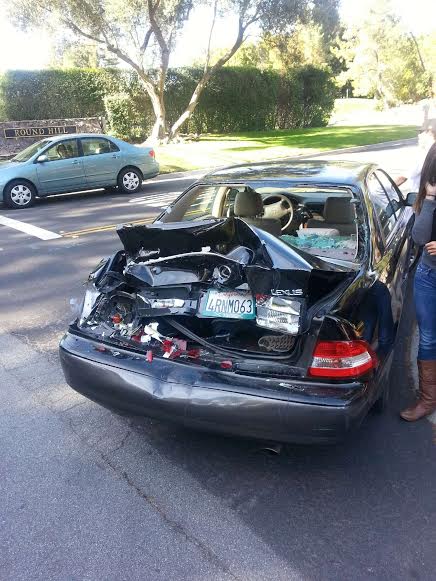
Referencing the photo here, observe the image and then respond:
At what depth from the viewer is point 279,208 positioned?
4.49 meters

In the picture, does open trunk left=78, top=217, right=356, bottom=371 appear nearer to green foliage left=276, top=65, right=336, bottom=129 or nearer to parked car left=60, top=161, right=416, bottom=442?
parked car left=60, top=161, right=416, bottom=442

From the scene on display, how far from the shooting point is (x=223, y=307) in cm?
277

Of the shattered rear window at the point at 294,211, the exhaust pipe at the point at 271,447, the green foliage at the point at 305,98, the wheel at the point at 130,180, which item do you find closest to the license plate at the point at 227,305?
the exhaust pipe at the point at 271,447

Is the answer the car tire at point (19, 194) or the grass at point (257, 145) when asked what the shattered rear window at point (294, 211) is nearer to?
the car tire at point (19, 194)

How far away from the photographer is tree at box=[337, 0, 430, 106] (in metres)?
50.0

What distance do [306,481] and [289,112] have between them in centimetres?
3129

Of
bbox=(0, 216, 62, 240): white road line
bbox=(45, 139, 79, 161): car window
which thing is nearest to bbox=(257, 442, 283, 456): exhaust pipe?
bbox=(0, 216, 62, 240): white road line

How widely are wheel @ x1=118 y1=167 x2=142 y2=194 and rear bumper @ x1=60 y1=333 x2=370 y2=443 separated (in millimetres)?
10534

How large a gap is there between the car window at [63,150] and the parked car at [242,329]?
9266mm

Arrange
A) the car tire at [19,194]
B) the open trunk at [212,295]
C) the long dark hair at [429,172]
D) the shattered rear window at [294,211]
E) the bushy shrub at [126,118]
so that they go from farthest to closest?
the bushy shrub at [126,118] → the car tire at [19,194] → the shattered rear window at [294,211] → the long dark hair at [429,172] → the open trunk at [212,295]

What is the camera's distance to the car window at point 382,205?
3.93 metres

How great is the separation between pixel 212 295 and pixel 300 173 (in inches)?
64.5

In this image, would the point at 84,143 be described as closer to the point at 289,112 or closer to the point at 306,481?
the point at 306,481

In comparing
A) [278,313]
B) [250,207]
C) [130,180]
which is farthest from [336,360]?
[130,180]
